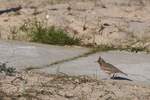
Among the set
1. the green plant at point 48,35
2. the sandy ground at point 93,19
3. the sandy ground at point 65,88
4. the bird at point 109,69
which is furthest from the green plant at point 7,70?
the sandy ground at point 93,19

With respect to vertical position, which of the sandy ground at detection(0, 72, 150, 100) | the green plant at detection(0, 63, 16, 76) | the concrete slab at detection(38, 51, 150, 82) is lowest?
the concrete slab at detection(38, 51, 150, 82)

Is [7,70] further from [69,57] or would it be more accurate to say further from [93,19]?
[93,19]

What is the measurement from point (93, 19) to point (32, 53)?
6.99 ft

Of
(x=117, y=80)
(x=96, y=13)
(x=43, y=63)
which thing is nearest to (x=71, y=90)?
(x=117, y=80)

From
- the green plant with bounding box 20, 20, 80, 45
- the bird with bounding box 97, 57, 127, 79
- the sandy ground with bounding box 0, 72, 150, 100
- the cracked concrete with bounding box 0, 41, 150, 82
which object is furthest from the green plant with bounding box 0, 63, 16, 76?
the green plant with bounding box 20, 20, 80, 45

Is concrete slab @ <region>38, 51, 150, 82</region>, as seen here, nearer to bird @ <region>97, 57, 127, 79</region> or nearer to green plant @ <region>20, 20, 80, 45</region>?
bird @ <region>97, 57, 127, 79</region>

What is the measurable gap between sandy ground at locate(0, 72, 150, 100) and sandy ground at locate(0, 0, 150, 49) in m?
2.68

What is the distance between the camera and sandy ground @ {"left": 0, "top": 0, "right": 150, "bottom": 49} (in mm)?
9508

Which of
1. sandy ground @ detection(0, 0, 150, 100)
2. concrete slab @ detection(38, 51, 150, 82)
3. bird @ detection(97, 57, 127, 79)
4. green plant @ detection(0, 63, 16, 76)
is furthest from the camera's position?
concrete slab @ detection(38, 51, 150, 82)

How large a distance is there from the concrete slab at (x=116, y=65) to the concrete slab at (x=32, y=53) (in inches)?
10.4

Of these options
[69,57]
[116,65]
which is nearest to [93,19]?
[69,57]

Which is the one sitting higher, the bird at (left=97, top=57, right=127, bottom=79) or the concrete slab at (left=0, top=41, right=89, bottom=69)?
the bird at (left=97, top=57, right=127, bottom=79)

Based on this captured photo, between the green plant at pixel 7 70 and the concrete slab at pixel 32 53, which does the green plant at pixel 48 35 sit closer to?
the concrete slab at pixel 32 53

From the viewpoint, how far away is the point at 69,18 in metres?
10.2
